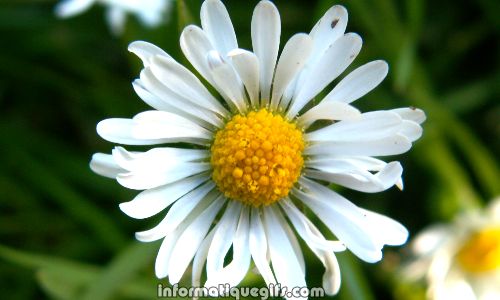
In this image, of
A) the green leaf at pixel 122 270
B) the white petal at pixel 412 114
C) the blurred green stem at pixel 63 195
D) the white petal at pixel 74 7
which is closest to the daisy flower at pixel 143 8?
the white petal at pixel 74 7

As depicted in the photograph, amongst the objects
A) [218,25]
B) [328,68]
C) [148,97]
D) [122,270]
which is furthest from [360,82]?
[122,270]

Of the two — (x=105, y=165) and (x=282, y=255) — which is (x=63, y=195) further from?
(x=282, y=255)

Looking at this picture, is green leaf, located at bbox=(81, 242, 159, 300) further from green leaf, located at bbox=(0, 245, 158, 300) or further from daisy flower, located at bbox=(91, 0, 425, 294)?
daisy flower, located at bbox=(91, 0, 425, 294)

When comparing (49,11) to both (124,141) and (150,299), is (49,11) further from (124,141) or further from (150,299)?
(124,141)

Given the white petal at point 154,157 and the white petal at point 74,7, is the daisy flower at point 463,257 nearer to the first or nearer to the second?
the white petal at point 154,157

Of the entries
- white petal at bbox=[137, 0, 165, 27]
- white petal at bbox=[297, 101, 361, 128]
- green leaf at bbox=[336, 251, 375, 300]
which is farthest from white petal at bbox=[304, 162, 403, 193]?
white petal at bbox=[137, 0, 165, 27]
